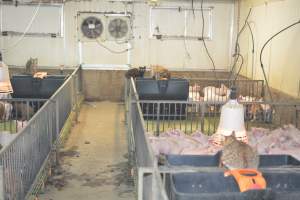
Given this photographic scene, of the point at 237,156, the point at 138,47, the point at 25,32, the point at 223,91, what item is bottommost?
the point at 223,91

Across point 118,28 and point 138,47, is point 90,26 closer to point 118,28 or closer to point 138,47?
point 118,28

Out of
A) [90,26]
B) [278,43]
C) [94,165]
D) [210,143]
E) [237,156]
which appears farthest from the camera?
[90,26]

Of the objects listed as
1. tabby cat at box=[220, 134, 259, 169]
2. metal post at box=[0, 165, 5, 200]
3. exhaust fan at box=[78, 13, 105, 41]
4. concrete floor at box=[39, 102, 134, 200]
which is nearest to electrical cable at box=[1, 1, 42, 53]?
exhaust fan at box=[78, 13, 105, 41]

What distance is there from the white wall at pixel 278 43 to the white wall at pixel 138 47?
4.00 feet

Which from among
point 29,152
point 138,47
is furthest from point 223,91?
point 29,152

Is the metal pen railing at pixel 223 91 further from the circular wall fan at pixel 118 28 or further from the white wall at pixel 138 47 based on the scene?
the circular wall fan at pixel 118 28

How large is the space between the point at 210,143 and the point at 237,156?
1813 mm

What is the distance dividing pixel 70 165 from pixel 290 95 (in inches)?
141

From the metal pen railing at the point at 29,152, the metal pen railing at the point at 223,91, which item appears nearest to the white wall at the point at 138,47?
the metal pen railing at the point at 223,91

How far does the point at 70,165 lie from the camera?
5.56 meters

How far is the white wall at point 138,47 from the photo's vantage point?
9.94 m

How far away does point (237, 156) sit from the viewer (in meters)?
2.47

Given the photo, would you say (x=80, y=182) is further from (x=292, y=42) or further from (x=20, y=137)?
(x=292, y=42)

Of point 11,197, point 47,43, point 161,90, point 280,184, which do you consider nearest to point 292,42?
point 161,90
